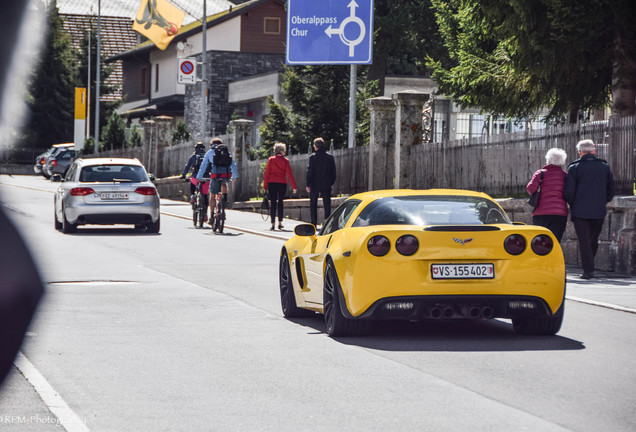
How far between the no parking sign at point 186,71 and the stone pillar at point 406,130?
2262cm

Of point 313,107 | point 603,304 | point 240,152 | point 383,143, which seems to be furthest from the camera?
point 240,152

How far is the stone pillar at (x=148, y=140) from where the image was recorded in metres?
48.3

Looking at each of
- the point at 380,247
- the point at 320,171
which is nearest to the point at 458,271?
the point at 380,247

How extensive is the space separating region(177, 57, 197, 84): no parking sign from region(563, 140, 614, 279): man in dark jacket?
1279 inches

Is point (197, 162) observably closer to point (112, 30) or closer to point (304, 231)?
point (304, 231)

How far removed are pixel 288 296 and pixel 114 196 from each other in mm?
13116

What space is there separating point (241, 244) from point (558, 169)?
298 inches

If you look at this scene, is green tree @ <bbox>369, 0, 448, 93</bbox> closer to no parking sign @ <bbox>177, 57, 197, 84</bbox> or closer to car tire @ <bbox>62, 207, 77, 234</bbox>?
no parking sign @ <bbox>177, 57, 197, 84</bbox>

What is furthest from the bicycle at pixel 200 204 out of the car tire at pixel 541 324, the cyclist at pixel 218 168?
the car tire at pixel 541 324

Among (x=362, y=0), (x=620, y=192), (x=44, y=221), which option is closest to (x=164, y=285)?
(x=620, y=192)

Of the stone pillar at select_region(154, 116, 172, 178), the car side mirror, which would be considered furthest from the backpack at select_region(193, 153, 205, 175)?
the stone pillar at select_region(154, 116, 172, 178)

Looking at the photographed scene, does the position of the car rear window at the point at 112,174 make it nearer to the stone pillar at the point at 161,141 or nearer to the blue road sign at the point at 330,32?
the blue road sign at the point at 330,32

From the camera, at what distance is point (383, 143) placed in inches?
1003

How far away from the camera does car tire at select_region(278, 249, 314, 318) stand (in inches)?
409
